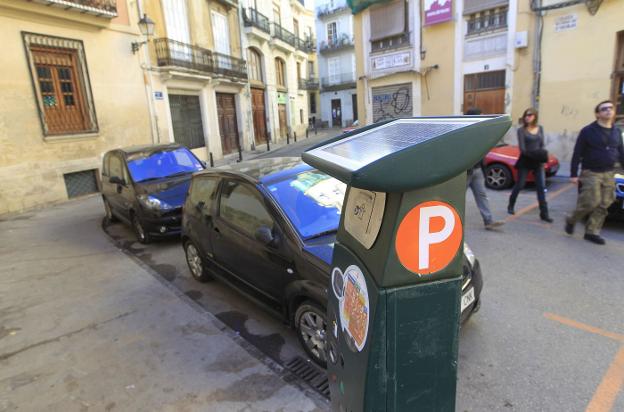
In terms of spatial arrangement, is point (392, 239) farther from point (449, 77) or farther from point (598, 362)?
point (449, 77)

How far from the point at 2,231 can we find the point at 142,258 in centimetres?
428

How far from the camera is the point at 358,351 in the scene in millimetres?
1446

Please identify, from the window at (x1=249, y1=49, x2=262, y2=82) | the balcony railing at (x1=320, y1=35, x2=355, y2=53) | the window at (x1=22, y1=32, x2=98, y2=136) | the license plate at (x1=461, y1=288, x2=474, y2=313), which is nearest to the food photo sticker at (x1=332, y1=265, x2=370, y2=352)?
the license plate at (x1=461, y1=288, x2=474, y2=313)

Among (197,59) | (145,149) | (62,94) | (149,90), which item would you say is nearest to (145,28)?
(149,90)

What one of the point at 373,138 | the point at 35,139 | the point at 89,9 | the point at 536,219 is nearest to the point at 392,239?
the point at 373,138

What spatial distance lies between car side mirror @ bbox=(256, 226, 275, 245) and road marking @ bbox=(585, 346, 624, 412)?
2.43 m

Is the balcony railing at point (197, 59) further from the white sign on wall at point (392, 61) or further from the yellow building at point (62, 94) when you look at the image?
the white sign on wall at point (392, 61)

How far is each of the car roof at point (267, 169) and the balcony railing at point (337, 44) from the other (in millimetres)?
36609

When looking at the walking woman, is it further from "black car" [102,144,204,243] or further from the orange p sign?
"black car" [102,144,204,243]

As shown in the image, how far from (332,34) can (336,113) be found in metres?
7.92

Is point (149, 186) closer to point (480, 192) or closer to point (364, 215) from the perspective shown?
point (480, 192)

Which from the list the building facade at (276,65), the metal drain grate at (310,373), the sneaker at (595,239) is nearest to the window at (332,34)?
the building facade at (276,65)

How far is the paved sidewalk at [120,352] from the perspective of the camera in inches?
104

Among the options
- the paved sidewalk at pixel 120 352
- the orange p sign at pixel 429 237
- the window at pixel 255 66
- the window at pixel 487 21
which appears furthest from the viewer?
the window at pixel 255 66
